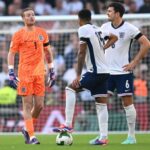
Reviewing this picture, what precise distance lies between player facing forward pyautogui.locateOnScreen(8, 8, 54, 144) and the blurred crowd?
24.7 ft

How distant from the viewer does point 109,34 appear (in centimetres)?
1177

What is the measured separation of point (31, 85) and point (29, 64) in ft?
1.11

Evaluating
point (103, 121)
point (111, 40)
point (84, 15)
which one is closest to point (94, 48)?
point (111, 40)

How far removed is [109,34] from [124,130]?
5.39 metres

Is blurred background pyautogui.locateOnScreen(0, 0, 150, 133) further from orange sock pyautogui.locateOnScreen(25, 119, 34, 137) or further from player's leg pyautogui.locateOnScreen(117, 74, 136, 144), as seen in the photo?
orange sock pyautogui.locateOnScreen(25, 119, 34, 137)

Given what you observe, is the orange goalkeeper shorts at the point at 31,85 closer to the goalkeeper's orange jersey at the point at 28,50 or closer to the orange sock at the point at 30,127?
the goalkeeper's orange jersey at the point at 28,50

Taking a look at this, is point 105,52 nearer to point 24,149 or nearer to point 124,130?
point 24,149

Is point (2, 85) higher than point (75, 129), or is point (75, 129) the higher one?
point (2, 85)

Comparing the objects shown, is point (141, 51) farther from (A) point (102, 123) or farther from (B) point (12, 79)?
(B) point (12, 79)

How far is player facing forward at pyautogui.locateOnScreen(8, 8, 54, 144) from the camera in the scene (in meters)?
11.9

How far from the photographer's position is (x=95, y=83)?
37.7 feet

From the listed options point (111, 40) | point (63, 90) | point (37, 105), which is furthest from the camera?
point (63, 90)

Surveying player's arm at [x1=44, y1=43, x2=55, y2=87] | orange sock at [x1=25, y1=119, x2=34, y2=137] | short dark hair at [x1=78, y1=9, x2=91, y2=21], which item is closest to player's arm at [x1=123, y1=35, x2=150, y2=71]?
short dark hair at [x1=78, y1=9, x2=91, y2=21]

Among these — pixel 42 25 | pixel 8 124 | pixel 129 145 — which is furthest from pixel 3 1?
pixel 129 145
